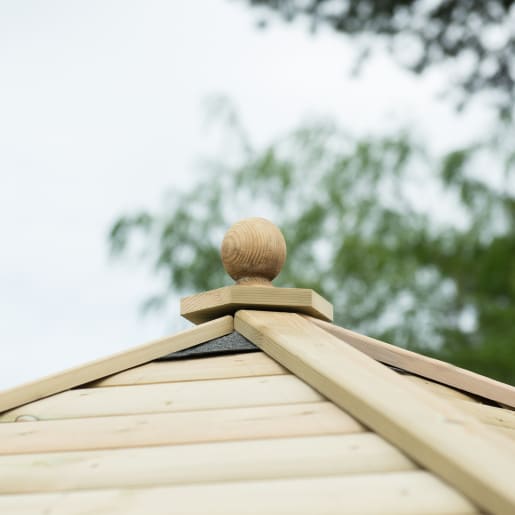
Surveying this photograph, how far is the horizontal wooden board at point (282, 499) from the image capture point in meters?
1.37

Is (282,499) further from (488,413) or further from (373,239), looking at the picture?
(373,239)

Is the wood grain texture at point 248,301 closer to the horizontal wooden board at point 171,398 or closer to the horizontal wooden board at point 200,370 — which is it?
the horizontal wooden board at point 200,370

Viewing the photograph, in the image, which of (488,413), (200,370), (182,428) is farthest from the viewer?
(488,413)

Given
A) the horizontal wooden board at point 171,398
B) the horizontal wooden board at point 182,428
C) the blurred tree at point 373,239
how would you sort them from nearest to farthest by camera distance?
the horizontal wooden board at point 182,428 → the horizontal wooden board at point 171,398 → the blurred tree at point 373,239

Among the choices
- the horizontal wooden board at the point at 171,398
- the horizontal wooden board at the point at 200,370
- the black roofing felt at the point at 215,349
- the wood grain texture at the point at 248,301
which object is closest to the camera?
the horizontal wooden board at the point at 171,398

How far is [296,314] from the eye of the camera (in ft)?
7.25

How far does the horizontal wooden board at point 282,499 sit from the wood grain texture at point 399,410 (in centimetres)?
5

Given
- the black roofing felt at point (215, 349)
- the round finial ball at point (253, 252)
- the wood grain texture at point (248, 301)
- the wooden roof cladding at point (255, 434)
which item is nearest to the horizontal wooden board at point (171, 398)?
the wooden roof cladding at point (255, 434)

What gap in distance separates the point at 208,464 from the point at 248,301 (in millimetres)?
668

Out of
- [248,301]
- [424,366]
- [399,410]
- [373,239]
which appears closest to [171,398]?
[248,301]

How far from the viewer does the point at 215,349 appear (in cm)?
203

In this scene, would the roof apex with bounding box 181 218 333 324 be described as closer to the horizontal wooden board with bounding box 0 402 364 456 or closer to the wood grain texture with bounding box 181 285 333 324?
the wood grain texture with bounding box 181 285 333 324

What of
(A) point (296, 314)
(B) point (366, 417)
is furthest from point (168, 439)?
(A) point (296, 314)

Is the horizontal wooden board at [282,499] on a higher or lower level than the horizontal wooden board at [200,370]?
lower
